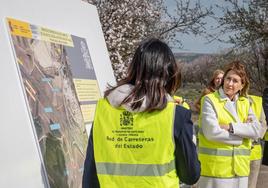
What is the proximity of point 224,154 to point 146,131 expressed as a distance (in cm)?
215

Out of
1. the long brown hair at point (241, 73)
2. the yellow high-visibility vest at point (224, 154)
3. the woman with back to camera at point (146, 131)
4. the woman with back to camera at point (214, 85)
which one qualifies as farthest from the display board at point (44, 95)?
the woman with back to camera at point (214, 85)

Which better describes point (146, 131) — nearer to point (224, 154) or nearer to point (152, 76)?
point (152, 76)

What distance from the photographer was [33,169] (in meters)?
2.88

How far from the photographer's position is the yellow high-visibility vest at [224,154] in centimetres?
433

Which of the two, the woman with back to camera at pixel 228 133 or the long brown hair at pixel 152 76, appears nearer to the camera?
the long brown hair at pixel 152 76

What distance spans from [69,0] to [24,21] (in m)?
0.98

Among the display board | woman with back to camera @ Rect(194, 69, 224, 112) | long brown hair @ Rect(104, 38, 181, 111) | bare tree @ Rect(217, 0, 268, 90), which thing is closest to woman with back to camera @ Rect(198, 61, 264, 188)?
woman with back to camera @ Rect(194, 69, 224, 112)

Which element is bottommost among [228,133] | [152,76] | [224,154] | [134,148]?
[224,154]

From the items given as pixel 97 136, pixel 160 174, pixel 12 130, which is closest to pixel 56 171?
pixel 12 130

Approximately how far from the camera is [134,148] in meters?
2.42

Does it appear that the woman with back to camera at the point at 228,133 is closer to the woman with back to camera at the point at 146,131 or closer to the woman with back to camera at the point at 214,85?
the woman with back to camera at the point at 214,85

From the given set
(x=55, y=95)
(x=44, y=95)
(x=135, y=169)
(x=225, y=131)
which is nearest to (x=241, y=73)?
(x=225, y=131)

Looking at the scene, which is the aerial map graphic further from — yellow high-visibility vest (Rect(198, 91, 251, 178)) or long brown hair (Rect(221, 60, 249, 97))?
long brown hair (Rect(221, 60, 249, 97))

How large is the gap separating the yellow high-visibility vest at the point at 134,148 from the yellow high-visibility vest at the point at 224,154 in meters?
1.98
